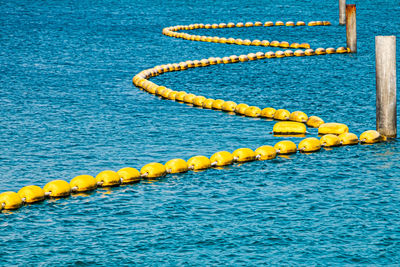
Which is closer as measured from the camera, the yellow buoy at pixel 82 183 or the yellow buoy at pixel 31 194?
the yellow buoy at pixel 31 194

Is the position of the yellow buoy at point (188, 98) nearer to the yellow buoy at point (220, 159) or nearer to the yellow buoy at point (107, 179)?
the yellow buoy at point (220, 159)

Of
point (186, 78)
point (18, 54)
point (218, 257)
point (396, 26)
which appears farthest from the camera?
point (396, 26)

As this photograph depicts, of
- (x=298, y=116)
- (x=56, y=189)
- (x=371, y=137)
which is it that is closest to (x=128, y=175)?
(x=56, y=189)

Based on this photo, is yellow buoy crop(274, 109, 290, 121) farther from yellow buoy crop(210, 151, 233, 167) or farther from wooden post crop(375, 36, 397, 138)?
yellow buoy crop(210, 151, 233, 167)

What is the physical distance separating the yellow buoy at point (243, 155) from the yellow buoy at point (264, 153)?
0.90 feet

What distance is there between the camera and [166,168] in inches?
1028

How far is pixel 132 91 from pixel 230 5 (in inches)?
2652

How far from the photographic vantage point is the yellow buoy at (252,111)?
35094 millimetres

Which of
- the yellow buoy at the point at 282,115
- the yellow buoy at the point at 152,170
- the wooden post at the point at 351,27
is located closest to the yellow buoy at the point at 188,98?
the yellow buoy at the point at 282,115

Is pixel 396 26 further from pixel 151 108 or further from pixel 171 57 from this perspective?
pixel 151 108

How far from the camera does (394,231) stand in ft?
65.7

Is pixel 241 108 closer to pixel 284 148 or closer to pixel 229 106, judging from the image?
pixel 229 106

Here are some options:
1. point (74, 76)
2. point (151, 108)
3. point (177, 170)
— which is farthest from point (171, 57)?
point (177, 170)

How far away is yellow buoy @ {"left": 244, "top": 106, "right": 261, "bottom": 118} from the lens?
35.1 meters
